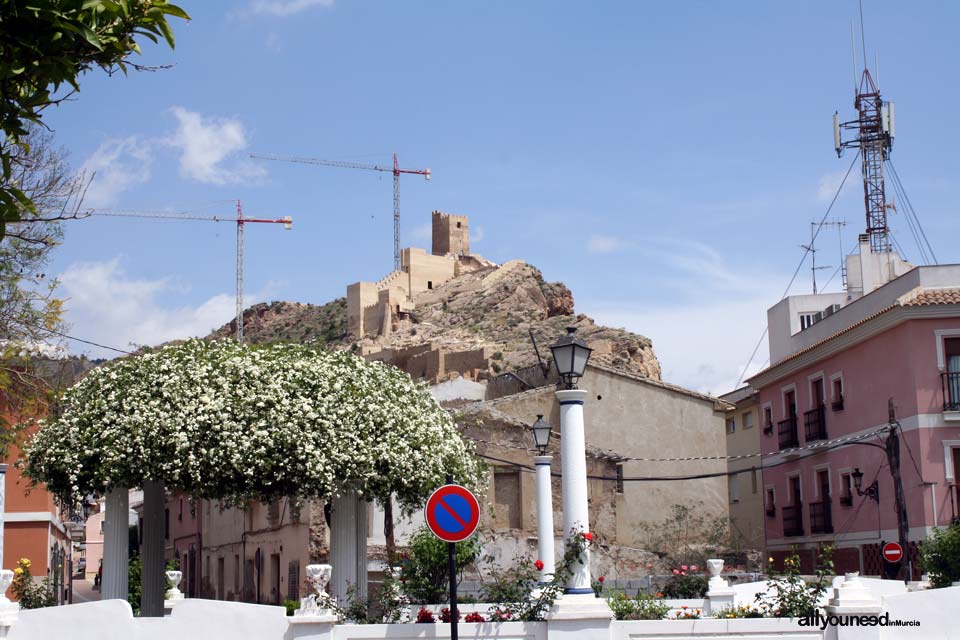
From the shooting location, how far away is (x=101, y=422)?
1631 cm

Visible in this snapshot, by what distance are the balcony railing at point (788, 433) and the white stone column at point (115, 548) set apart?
25.5 meters

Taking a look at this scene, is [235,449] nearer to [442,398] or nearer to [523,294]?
[442,398]

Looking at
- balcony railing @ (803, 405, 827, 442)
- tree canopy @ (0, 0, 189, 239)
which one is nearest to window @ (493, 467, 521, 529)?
balcony railing @ (803, 405, 827, 442)

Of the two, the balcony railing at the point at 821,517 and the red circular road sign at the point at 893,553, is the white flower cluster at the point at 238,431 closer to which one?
the red circular road sign at the point at 893,553

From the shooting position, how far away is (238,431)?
16.0 m

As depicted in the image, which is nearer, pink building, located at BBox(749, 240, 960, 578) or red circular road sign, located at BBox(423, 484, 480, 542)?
red circular road sign, located at BBox(423, 484, 480, 542)

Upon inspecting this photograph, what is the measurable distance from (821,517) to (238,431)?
23.9 metres

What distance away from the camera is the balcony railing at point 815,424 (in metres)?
35.3

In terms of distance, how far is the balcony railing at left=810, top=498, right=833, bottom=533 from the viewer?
34.5 meters

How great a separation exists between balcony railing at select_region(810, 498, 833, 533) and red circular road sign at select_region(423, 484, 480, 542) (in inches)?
1021

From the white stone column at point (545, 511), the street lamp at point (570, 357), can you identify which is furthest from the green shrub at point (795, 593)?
the white stone column at point (545, 511)

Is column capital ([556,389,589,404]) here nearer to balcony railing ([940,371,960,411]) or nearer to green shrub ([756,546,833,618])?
green shrub ([756,546,833,618])

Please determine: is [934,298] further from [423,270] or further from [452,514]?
[423,270]

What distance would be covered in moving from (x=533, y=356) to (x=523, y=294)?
1061 inches
